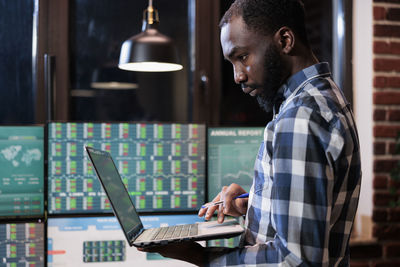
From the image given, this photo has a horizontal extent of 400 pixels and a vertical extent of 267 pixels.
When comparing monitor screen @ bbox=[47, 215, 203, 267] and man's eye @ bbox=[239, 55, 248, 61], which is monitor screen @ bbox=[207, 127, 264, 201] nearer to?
monitor screen @ bbox=[47, 215, 203, 267]

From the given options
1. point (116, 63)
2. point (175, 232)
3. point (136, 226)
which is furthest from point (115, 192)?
point (116, 63)

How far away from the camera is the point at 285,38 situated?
A: 86 centimetres

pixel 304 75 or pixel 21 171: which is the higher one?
pixel 304 75

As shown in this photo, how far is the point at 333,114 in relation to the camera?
766 mm

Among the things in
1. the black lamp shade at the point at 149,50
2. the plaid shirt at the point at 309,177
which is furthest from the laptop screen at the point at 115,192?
the black lamp shade at the point at 149,50

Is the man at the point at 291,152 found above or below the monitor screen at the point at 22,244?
above

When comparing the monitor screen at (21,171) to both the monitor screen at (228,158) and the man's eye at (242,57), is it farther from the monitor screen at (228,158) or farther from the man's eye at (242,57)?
the man's eye at (242,57)

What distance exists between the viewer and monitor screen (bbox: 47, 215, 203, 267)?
1.80 metres

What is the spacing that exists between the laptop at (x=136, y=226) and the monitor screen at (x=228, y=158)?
0.78 m

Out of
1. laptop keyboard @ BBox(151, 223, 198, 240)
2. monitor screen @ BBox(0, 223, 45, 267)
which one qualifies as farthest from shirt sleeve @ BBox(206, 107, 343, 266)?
monitor screen @ BBox(0, 223, 45, 267)

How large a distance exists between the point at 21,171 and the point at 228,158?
0.87 m

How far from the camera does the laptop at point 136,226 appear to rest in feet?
2.91

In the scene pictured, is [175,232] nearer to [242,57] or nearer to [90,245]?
[242,57]

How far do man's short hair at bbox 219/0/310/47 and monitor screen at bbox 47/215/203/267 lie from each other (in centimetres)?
123
